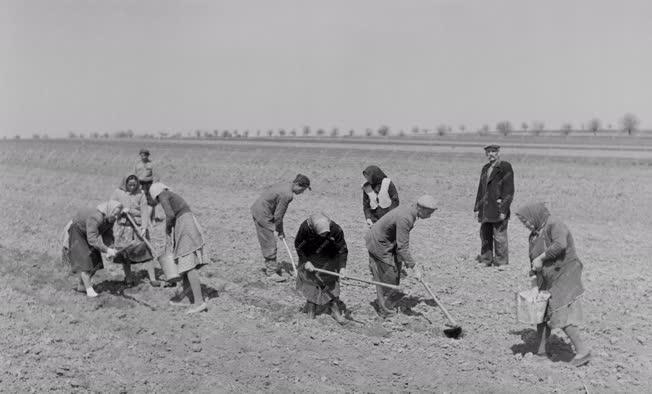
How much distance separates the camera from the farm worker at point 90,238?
7195mm

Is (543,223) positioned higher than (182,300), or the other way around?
(543,223)

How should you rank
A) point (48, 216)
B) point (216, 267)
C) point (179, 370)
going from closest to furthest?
point (179, 370), point (216, 267), point (48, 216)

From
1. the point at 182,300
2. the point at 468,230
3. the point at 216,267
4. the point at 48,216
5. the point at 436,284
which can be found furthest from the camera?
the point at 48,216

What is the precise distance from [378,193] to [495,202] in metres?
1.95

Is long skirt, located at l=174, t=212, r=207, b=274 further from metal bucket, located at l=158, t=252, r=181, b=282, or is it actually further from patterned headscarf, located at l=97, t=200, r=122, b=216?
patterned headscarf, located at l=97, t=200, r=122, b=216

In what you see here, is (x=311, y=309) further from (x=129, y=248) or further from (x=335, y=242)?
(x=129, y=248)

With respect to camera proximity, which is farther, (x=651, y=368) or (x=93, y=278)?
(x=93, y=278)

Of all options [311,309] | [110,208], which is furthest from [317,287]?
[110,208]

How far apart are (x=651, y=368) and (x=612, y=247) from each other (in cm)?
551

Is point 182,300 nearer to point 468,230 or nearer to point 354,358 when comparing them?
point 354,358

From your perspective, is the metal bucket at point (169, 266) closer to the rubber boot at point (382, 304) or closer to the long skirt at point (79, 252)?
the long skirt at point (79, 252)

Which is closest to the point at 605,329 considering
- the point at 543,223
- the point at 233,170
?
the point at 543,223

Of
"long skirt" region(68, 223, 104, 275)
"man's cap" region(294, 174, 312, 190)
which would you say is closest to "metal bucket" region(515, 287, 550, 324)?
"man's cap" region(294, 174, 312, 190)

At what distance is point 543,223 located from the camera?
18.2ft
